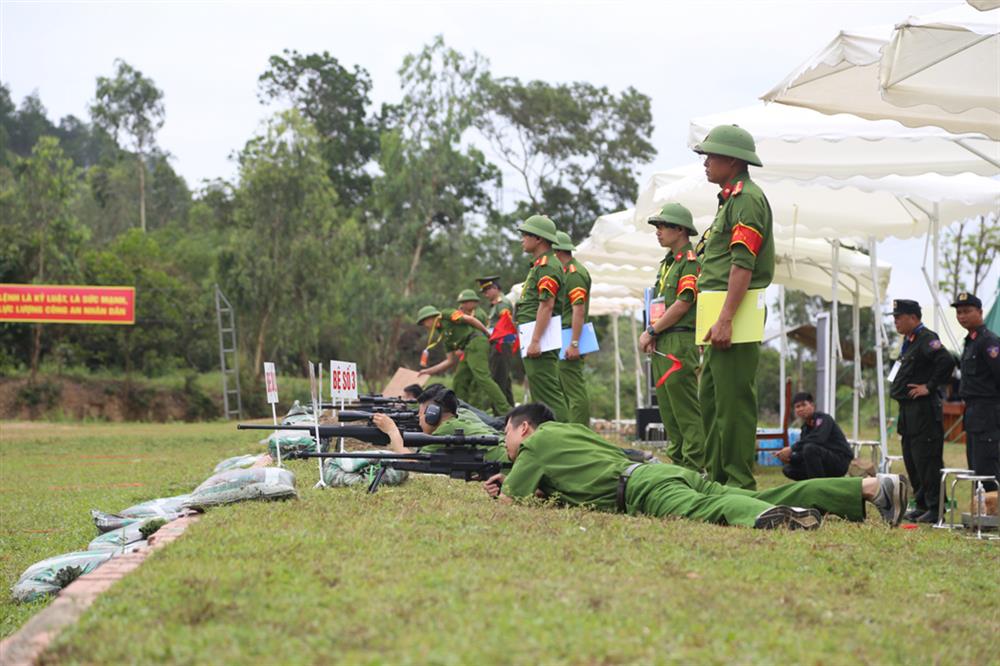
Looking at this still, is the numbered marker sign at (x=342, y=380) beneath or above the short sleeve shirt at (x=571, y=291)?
beneath

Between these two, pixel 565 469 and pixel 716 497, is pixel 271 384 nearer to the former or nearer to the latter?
pixel 565 469

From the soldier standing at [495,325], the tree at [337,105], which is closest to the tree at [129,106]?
the tree at [337,105]

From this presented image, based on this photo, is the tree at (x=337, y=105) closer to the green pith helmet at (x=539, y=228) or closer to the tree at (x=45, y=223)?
the tree at (x=45, y=223)

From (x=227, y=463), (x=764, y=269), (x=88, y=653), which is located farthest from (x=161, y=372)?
(x=88, y=653)

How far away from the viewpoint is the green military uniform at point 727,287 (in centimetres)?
653

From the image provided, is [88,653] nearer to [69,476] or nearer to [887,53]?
[887,53]

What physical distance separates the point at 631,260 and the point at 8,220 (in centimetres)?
2181

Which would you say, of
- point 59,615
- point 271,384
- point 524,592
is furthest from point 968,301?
point 59,615

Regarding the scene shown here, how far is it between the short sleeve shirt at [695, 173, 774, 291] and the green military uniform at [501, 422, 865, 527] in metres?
1.18

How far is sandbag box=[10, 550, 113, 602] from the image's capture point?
19.6ft

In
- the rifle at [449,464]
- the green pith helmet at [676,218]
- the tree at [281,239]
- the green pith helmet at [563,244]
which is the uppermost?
the tree at [281,239]

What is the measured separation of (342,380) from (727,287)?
2.96 meters

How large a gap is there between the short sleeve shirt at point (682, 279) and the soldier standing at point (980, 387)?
1728 mm

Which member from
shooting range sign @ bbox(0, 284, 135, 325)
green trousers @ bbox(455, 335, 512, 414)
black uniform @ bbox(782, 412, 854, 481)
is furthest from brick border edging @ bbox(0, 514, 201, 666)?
shooting range sign @ bbox(0, 284, 135, 325)
